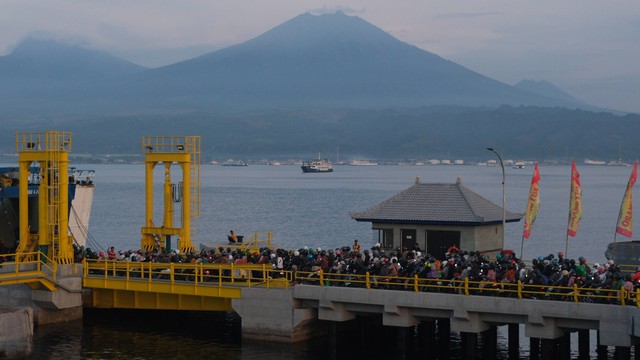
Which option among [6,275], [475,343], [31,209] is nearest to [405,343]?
[475,343]

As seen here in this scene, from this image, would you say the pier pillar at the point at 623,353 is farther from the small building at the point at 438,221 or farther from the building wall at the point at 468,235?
the building wall at the point at 468,235

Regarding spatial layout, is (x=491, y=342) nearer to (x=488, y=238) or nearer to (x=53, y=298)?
(x=488, y=238)

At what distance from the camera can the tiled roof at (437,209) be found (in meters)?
39.5

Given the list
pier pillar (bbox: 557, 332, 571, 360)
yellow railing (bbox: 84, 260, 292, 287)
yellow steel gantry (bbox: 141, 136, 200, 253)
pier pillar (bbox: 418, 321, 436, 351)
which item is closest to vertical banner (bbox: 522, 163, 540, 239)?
pier pillar (bbox: 418, 321, 436, 351)

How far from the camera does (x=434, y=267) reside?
32156 millimetres

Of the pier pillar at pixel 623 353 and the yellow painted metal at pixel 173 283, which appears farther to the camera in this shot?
the yellow painted metal at pixel 173 283

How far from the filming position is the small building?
1556 inches

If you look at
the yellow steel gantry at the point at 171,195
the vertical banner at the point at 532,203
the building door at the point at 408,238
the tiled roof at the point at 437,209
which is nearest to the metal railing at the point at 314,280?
the yellow steel gantry at the point at 171,195

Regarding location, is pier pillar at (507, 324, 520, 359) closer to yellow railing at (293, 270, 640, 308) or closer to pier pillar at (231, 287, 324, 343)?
yellow railing at (293, 270, 640, 308)

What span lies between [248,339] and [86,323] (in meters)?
7.39

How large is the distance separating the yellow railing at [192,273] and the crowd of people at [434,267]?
389mm

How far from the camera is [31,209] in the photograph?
4547 centimetres

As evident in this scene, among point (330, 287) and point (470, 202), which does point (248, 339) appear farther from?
point (470, 202)

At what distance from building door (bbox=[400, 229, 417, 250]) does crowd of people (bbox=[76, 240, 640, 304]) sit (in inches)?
112
